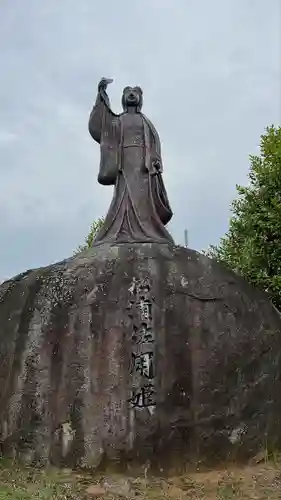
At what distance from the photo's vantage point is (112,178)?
737 centimetres

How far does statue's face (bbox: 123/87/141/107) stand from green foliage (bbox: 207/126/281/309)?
4.30 m

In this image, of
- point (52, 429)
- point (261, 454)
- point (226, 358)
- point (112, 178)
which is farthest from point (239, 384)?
point (112, 178)

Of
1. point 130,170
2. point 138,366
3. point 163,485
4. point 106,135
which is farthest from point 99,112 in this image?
point 163,485

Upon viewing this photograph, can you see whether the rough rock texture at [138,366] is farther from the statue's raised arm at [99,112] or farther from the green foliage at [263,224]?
the green foliage at [263,224]

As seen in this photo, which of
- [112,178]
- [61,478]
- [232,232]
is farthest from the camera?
[232,232]

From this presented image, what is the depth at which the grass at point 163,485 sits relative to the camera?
5.21m

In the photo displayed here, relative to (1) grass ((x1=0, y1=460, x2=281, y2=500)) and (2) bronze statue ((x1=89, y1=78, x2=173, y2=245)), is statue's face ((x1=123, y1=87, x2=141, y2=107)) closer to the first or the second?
(2) bronze statue ((x1=89, y1=78, x2=173, y2=245))

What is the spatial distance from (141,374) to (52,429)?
0.99 m

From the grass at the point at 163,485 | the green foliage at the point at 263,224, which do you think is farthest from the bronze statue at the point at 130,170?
the green foliage at the point at 263,224

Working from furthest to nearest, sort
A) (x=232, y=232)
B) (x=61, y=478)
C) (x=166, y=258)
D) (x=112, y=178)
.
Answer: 1. (x=232, y=232)
2. (x=112, y=178)
3. (x=166, y=258)
4. (x=61, y=478)

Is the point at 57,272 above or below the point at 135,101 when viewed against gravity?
below

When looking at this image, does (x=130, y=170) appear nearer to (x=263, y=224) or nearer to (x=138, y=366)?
(x=138, y=366)

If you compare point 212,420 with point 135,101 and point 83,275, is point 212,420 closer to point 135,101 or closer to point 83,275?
point 83,275

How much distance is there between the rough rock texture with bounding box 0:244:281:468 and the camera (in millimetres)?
5648
